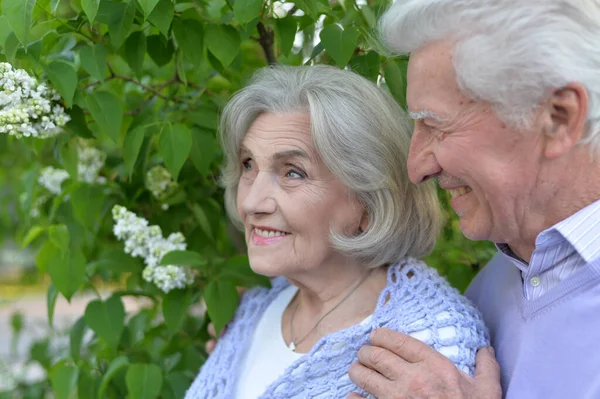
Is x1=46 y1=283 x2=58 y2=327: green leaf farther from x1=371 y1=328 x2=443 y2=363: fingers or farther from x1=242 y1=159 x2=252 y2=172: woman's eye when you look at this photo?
x1=371 y1=328 x2=443 y2=363: fingers

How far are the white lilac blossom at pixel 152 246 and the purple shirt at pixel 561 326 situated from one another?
898 mm

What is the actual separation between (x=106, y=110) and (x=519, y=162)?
3.34 feet

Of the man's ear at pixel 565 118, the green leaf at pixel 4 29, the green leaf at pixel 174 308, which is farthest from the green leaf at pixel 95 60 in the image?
the man's ear at pixel 565 118

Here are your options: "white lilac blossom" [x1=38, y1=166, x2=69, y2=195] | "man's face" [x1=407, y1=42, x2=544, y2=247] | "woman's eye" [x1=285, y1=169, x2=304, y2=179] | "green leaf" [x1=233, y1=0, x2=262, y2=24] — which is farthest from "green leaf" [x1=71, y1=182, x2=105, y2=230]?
"man's face" [x1=407, y1=42, x2=544, y2=247]

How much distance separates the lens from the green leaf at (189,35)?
1893 mm

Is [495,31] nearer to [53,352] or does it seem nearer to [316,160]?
[316,160]

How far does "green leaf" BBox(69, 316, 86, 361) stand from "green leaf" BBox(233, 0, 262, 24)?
115cm

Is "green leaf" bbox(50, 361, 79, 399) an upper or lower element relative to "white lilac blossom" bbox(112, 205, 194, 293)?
lower

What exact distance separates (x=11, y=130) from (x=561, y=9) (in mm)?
1207

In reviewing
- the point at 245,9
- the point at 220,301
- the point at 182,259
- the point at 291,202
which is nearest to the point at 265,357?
the point at 220,301

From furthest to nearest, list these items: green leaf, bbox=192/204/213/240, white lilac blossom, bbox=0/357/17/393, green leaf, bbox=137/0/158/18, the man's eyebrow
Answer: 1. white lilac blossom, bbox=0/357/17/393
2. green leaf, bbox=192/204/213/240
3. green leaf, bbox=137/0/158/18
4. the man's eyebrow

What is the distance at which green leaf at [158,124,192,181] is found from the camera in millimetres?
1895

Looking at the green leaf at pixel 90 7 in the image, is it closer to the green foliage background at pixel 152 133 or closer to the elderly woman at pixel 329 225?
the green foliage background at pixel 152 133

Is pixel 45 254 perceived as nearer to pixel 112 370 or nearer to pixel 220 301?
pixel 112 370
